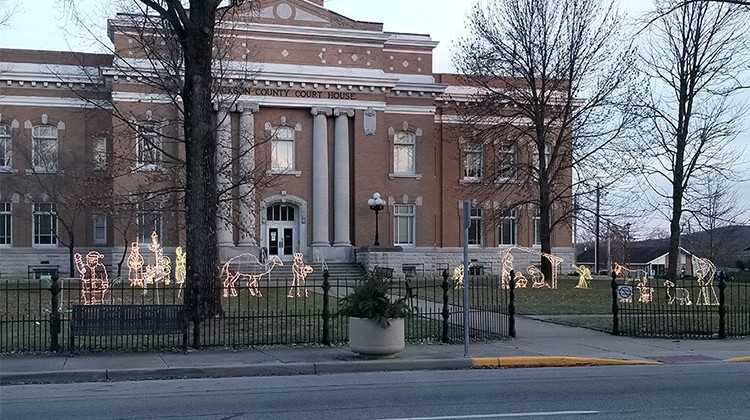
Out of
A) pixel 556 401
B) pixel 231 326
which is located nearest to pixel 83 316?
pixel 231 326

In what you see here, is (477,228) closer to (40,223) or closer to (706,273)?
(706,273)

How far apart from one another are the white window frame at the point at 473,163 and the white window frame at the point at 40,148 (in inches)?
917

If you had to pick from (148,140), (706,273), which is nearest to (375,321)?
(148,140)

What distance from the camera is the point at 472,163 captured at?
5069cm

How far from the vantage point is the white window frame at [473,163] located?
48969 millimetres

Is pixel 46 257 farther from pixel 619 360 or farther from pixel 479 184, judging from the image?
pixel 619 360

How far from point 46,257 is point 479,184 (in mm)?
24551

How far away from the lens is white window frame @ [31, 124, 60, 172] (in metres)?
43.3

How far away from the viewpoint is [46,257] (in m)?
45.4

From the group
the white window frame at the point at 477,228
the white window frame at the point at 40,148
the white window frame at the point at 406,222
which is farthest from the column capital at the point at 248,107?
the white window frame at the point at 477,228

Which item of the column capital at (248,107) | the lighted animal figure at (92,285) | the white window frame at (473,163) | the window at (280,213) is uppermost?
the column capital at (248,107)

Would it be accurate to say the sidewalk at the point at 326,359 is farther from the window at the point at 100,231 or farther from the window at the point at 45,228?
the window at the point at 100,231

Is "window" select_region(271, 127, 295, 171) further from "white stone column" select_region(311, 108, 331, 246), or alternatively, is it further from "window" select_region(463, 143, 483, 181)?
"window" select_region(463, 143, 483, 181)

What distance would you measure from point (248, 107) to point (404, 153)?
406 inches
